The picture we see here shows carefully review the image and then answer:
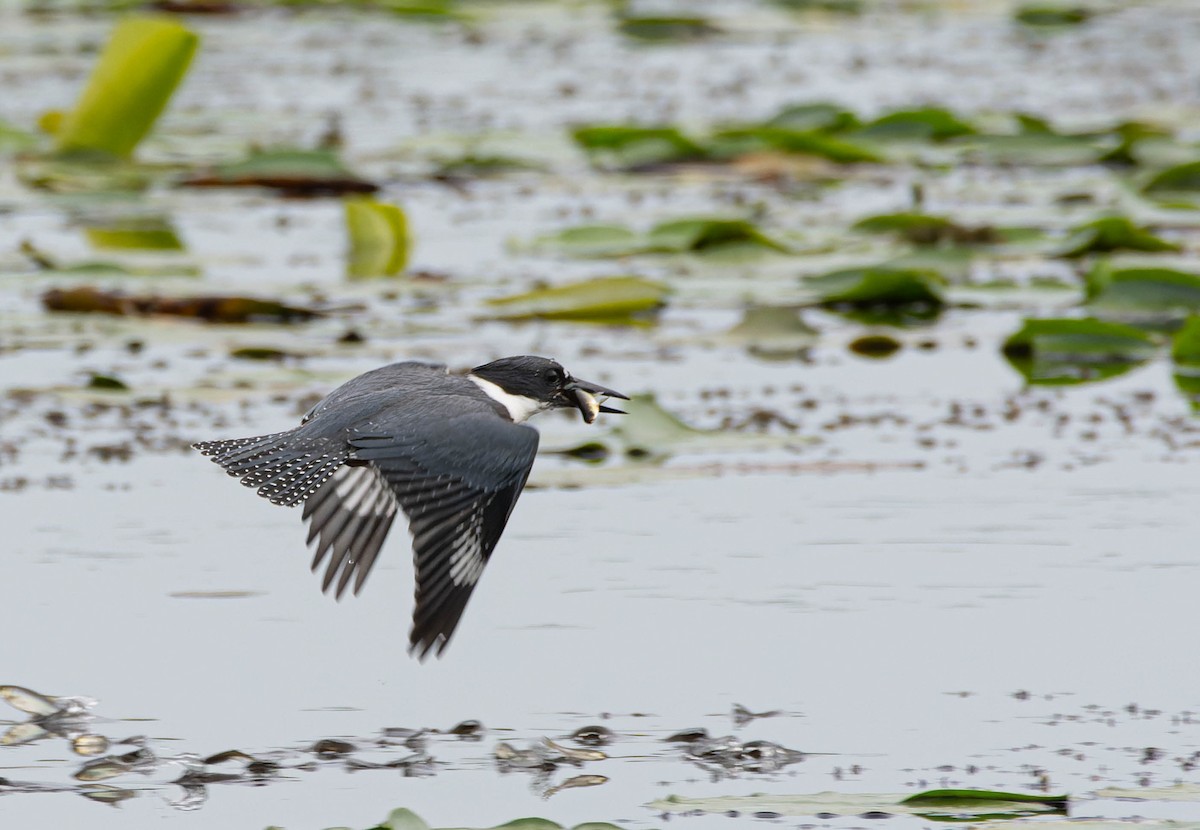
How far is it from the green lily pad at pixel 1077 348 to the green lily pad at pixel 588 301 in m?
1.29

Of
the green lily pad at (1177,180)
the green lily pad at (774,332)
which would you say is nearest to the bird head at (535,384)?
the green lily pad at (774,332)

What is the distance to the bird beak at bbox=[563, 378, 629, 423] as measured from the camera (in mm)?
5605

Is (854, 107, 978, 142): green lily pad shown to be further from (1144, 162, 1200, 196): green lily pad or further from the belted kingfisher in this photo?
the belted kingfisher

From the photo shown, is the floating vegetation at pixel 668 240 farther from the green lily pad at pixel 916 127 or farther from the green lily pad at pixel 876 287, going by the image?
the green lily pad at pixel 916 127

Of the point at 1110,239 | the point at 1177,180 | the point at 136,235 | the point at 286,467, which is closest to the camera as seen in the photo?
the point at 286,467

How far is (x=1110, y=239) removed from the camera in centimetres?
882

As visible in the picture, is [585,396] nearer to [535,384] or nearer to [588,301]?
[535,384]

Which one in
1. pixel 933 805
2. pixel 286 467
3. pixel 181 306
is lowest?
pixel 933 805

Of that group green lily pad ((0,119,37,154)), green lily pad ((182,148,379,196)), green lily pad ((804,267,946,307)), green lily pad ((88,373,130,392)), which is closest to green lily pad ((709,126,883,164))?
green lily pad ((182,148,379,196))

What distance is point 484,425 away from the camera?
487 cm

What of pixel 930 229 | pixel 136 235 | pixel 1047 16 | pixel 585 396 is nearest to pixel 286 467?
pixel 585 396

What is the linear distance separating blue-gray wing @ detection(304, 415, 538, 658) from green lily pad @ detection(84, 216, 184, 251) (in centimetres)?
465

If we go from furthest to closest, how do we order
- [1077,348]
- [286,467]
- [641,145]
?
[641,145] → [1077,348] → [286,467]

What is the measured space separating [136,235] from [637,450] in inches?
159
